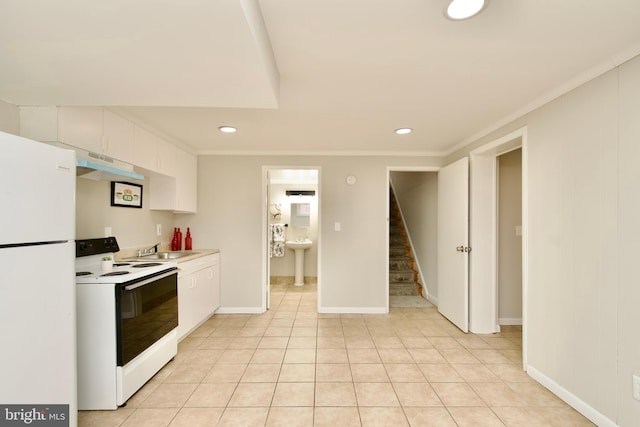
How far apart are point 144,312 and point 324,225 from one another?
235cm

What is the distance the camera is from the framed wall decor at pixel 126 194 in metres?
2.72

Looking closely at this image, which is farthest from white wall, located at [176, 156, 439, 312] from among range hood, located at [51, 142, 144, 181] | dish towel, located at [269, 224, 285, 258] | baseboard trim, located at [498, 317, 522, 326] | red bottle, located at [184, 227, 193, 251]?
dish towel, located at [269, 224, 285, 258]

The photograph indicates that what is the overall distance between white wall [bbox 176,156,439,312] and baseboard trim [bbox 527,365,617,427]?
187 centimetres

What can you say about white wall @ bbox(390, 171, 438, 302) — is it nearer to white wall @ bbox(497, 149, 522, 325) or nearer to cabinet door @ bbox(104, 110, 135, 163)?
white wall @ bbox(497, 149, 522, 325)

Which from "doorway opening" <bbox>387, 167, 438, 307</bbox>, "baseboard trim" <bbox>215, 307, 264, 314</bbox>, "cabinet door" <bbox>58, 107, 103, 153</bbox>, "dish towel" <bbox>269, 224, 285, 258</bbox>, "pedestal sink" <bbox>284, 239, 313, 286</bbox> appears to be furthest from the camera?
"dish towel" <bbox>269, 224, 285, 258</bbox>

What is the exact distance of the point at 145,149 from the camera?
9.10 feet

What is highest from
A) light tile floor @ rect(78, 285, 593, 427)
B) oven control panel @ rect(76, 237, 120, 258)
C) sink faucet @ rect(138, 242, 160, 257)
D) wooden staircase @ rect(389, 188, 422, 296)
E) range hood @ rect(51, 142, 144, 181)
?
range hood @ rect(51, 142, 144, 181)

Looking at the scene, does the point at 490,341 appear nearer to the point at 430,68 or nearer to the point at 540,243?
the point at 540,243

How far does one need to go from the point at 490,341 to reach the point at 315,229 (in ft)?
Result: 12.0

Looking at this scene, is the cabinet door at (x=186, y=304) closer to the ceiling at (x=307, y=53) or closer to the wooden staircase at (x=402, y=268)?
the ceiling at (x=307, y=53)

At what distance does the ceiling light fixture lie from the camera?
3.99ft

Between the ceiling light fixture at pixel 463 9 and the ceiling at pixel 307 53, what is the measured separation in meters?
0.06

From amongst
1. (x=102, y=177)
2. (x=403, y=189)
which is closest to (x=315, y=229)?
(x=403, y=189)

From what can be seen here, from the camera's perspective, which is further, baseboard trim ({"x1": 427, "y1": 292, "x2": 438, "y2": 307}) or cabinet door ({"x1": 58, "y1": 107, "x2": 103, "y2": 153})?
baseboard trim ({"x1": 427, "y1": 292, "x2": 438, "y2": 307})
